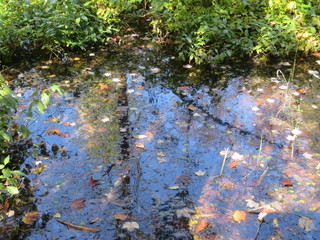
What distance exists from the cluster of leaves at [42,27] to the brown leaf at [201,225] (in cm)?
428

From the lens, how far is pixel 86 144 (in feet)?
12.5

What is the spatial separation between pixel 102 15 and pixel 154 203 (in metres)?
4.99

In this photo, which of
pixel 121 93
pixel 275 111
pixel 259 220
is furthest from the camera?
pixel 121 93

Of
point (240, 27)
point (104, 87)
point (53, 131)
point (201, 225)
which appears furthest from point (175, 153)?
point (240, 27)

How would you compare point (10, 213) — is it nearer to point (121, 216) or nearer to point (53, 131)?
point (121, 216)

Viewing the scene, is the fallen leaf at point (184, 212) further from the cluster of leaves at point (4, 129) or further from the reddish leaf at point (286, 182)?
the cluster of leaves at point (4, 129)

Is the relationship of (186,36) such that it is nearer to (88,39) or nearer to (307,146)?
(88,39)

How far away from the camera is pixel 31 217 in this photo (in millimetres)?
2885

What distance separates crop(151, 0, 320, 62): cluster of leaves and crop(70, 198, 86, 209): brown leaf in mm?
3411

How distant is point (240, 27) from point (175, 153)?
3343 millimetres

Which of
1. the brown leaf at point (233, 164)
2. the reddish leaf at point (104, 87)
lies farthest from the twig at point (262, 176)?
the reddish leaf at point (104, 87)

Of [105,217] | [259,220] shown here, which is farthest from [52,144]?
[259,220]

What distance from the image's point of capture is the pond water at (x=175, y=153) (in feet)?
9.32

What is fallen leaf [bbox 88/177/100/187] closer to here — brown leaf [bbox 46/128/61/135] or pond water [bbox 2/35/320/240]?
pond water [bbox 2/35/320/240]
